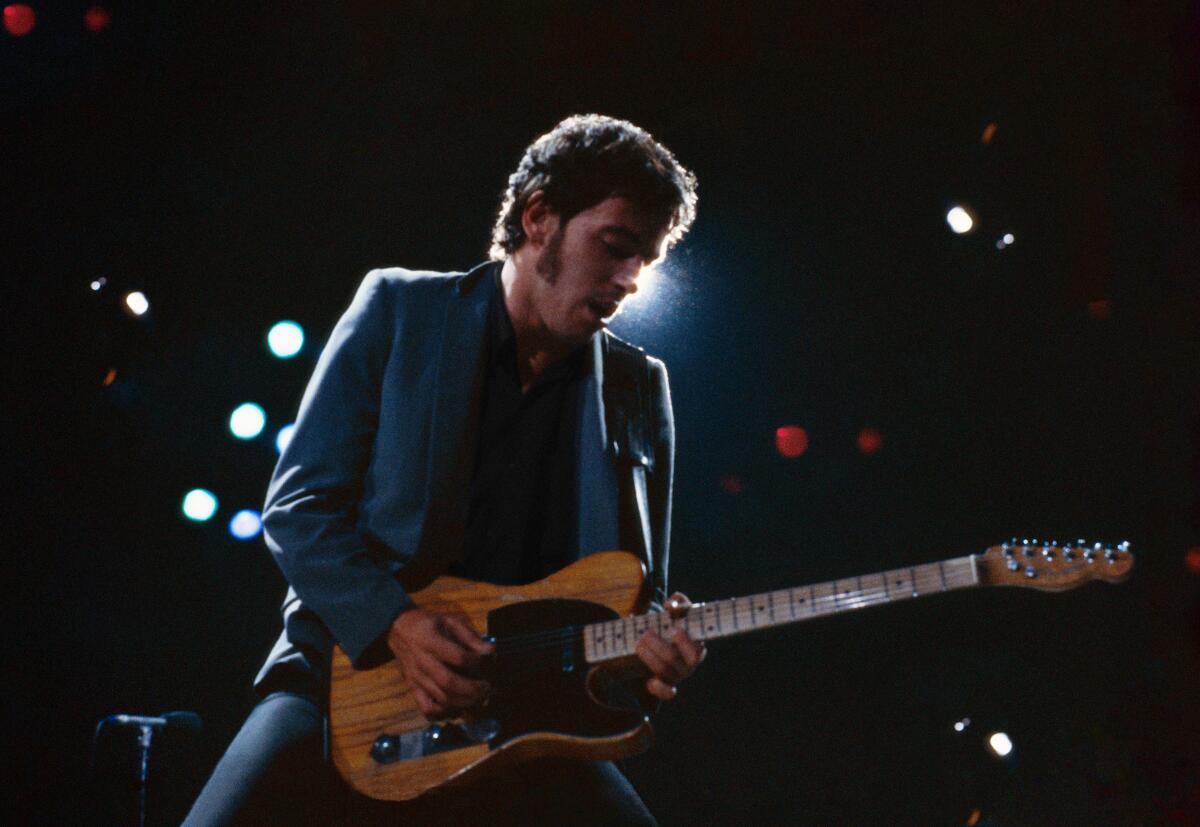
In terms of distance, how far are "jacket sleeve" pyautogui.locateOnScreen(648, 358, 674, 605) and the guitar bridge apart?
32.8 inches

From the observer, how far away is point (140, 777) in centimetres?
321

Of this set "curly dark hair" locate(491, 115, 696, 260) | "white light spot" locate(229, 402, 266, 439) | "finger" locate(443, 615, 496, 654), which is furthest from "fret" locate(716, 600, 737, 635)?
"white light spot" locate(229, 402, 266, 439)

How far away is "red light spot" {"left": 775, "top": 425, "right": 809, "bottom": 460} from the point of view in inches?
156

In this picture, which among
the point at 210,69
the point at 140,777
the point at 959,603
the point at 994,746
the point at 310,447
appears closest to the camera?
the point at 310,447

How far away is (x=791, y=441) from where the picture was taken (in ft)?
13.0

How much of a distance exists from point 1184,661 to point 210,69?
171 inches

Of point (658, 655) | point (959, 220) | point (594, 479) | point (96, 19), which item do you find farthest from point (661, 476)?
point (96, 19)

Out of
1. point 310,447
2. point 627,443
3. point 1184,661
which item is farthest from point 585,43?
point 1184,661

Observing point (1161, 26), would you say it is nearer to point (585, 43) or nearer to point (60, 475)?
point (585, 43)

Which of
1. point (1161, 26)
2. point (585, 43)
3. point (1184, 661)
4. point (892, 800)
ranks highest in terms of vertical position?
point (585, 43)

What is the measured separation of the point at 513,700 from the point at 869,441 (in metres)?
2.22

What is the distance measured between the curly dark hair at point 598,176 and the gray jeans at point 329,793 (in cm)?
162

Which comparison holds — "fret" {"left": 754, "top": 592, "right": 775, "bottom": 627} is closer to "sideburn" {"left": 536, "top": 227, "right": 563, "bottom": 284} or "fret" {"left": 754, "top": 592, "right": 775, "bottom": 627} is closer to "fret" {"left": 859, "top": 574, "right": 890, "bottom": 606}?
"fret" {"left": 859, "top": 574, "right": 890, "bottom": 606}

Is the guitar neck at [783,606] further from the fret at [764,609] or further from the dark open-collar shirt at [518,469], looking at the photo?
the dark open-collar shirt at [518,469]
